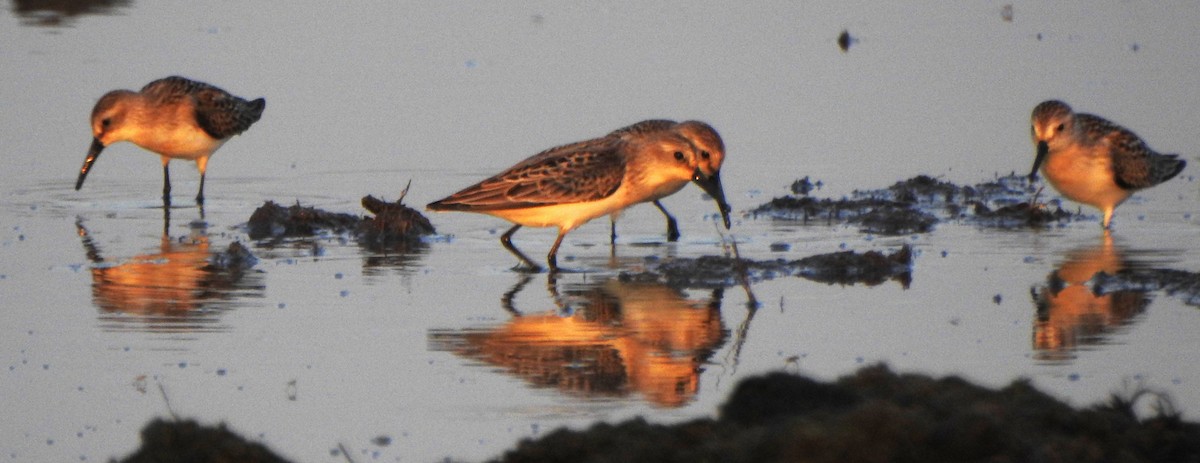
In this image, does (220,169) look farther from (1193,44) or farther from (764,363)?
(1193,44)

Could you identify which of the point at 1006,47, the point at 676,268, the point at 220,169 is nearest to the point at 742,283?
the point at 676,268

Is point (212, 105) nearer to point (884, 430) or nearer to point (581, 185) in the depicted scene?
point (581, 185)

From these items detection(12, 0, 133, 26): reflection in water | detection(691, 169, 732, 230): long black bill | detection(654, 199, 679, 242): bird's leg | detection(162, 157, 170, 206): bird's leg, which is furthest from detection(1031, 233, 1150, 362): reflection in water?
detection(12, 0, 133, 26): reflection in water

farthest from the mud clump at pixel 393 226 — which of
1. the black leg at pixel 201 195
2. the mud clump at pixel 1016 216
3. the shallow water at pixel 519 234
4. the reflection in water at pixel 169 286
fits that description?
the mud clump at pixel 1016 216

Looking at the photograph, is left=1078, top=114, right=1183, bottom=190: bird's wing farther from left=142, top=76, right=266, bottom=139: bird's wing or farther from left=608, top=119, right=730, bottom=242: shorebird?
left=142, top=76, right=266, bottom=139: bird's wing

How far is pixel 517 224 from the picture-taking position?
476 inches

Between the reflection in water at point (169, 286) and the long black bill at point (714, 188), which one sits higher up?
the long black bill at point (714, 188)

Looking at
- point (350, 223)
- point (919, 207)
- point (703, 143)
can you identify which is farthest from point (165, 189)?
point (919, 207)

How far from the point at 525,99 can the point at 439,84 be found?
123cm

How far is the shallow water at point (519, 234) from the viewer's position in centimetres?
851

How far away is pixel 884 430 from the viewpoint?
5.59 meters

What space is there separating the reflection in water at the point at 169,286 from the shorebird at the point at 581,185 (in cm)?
143

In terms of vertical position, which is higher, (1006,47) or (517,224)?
(1006,47)

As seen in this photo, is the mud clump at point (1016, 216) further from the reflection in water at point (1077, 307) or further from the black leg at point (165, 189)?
the black leg at point (165, 189)
